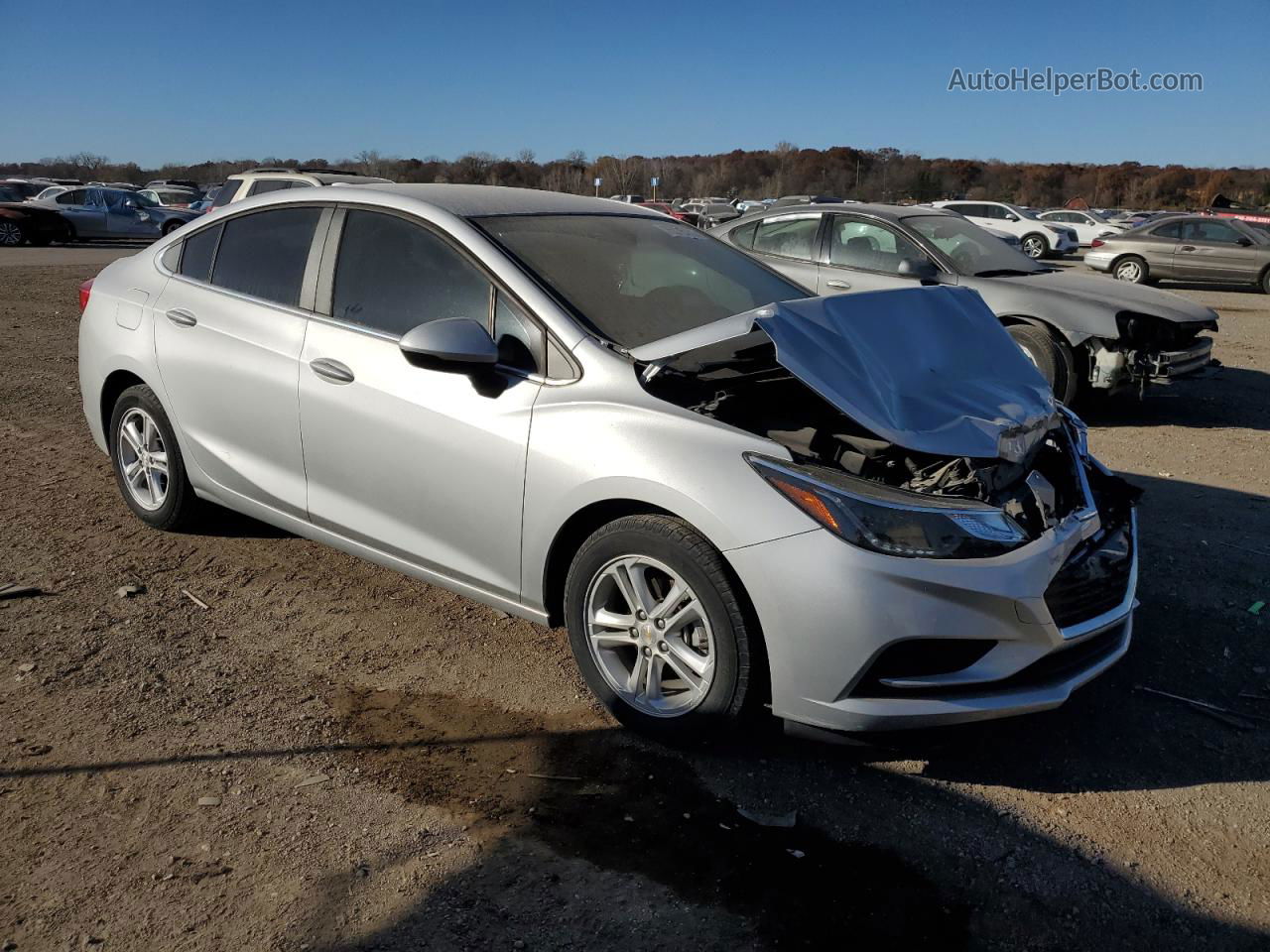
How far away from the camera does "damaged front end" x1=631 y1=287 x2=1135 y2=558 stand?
295 cm

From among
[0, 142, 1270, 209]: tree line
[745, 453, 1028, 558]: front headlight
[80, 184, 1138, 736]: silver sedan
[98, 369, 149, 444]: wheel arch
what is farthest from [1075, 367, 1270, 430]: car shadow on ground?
[0, 142, 1270, 209]: tree line

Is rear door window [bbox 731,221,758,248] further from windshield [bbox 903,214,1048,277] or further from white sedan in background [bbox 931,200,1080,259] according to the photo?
white sedan in background [bbox 931,200,1080,259]

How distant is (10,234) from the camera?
25.0 meters

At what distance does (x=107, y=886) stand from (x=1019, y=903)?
2355 mm

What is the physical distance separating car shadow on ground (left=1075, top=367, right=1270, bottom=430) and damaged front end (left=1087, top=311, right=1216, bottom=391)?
19 cm

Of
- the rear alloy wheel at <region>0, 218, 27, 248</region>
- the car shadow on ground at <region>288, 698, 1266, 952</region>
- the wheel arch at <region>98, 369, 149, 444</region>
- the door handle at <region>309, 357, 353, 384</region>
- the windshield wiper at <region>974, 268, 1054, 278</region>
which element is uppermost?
the windshield wiper at <region>974, 268, 1054, 278</region>

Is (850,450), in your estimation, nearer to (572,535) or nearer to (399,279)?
(572,535)

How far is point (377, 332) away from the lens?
3857mm

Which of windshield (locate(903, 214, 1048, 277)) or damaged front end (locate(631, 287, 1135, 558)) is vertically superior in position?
windshield (locate(903, 214, 1048, 277))

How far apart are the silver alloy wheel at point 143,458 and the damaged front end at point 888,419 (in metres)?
2.76

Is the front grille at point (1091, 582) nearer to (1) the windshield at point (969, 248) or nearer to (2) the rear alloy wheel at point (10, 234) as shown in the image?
(1) the windshield at point (969, 248)

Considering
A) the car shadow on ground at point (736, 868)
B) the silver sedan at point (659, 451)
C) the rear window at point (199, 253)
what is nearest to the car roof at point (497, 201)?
the silver sedan at point (659, 451)

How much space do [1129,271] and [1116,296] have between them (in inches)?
567

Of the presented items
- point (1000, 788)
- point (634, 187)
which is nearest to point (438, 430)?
point (1000, 788)
